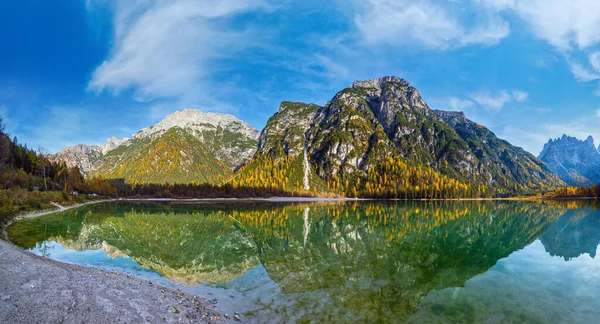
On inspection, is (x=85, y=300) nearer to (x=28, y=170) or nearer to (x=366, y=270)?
(x=366, y=270)

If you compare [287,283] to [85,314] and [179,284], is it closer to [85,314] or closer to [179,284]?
[179,284]

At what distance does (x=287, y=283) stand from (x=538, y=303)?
17627 millimetres

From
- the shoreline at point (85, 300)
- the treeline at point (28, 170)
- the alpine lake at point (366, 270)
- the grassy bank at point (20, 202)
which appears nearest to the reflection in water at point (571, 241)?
the alpine lake at point (366, 270)

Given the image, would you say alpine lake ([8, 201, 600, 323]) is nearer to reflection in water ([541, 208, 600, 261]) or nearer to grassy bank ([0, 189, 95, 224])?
reflection in water ([541, 208, 600, 261])

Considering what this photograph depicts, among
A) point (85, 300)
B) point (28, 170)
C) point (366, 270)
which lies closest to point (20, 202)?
point (85, 300)

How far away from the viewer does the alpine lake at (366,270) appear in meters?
18.8

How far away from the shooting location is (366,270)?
28.4 metres

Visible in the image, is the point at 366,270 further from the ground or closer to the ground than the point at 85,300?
closer to the ground

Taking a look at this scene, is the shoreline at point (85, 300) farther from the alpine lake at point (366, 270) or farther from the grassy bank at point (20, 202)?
the grassy bank at point (20, 202)

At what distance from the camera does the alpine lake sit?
1880 centimetres

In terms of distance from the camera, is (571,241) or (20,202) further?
(20,202)

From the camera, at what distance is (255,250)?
39625 mm

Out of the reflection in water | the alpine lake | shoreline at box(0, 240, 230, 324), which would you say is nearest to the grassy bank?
the alpine lake

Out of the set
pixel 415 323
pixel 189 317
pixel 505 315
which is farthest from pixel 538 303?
pixel 189 317
